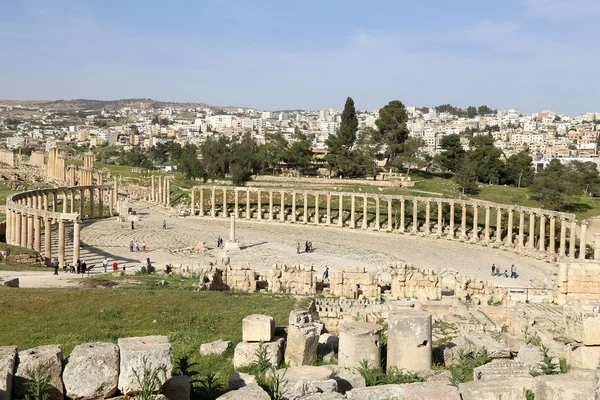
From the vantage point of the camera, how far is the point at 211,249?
53.1 m

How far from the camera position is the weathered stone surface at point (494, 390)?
12430mm

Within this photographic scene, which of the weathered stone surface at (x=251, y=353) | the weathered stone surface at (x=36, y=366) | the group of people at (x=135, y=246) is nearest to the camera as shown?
the weathered stone surface at (x=36, y=366)

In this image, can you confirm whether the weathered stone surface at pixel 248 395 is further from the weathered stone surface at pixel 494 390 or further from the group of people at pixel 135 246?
the group of people at pixel 135 246

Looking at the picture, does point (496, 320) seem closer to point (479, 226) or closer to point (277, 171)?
point (479, 226)

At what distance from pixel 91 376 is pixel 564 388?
8561 millimetres

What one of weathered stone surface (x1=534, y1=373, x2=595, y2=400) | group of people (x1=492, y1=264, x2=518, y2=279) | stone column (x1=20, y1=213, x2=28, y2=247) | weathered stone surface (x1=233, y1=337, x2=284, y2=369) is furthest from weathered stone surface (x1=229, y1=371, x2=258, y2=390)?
stone column (x1=20, y1=213, x2=28, y2=247)

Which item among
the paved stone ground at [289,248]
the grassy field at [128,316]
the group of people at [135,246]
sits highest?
the grassy field at [128,316]

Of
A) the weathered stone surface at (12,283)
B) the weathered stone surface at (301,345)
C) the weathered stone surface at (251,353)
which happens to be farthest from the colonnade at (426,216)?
the weathered stone surface at (251,353)

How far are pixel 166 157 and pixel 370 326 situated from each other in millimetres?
180108

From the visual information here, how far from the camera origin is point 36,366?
39.3 feet

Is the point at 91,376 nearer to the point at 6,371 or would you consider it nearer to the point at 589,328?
the point at 6,371

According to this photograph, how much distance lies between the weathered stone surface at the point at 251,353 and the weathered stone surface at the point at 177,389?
330cm

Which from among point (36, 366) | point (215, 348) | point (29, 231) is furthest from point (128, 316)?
point (29, 231)

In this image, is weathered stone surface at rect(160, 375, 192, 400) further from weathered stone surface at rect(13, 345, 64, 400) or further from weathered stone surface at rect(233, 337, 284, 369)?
weathered stone surface at rect(233, 337, 284, 369)
